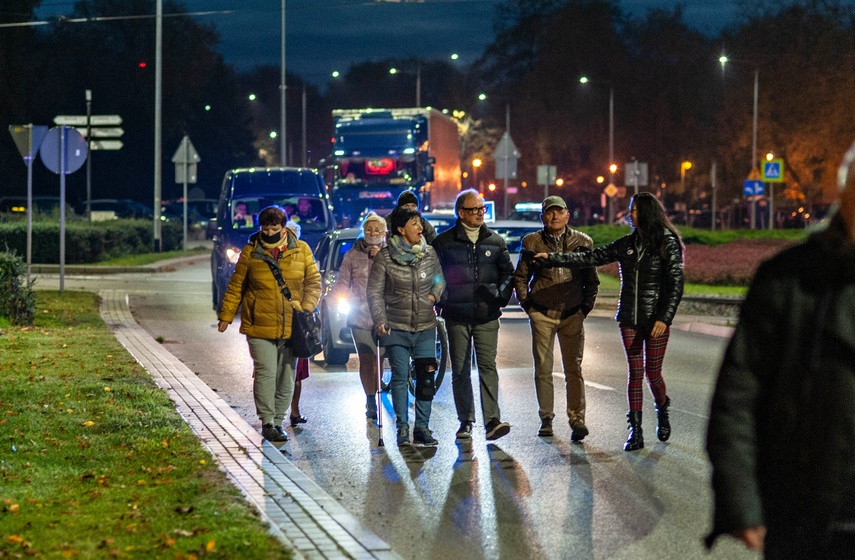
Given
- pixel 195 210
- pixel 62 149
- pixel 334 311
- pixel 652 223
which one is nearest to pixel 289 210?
pixel 62 149

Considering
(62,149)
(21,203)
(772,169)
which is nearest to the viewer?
(62,149)

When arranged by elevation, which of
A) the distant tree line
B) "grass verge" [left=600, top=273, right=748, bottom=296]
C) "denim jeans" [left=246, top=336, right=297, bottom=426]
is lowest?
"grass verge" [left=600, top=273, right=748, bottom=296]

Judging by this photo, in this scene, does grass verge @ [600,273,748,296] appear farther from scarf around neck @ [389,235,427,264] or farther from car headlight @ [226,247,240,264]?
scarf around neck @ [389,235,427,264]

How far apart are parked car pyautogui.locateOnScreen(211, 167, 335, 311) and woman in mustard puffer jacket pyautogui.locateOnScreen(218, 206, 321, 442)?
37.5 feet

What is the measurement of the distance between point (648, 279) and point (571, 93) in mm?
69365

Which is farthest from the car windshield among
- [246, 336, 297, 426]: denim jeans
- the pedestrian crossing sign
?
the pedestrian crossing sign

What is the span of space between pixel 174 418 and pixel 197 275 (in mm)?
22243

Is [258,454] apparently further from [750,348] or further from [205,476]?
[750,348]

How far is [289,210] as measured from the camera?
23297 mm

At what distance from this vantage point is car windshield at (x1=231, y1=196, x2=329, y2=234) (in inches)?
884

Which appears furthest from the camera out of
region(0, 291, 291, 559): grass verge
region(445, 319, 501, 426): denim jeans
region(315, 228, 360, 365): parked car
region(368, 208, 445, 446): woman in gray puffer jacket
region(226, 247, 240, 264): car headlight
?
region(226, 247, 240, 264): car headlight

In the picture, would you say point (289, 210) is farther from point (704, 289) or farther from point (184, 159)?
point (184, 159)

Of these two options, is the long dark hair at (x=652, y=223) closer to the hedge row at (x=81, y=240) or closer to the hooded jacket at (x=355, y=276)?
the hooded jacket at (x=355, y=276)

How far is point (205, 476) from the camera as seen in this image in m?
7.72
